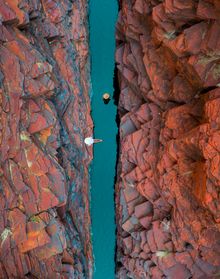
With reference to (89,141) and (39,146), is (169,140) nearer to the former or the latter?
(39,146)

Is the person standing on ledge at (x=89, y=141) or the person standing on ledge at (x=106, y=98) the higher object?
the person standing on ledge at (x=106, y=98)

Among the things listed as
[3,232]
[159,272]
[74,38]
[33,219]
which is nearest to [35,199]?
[33,219]

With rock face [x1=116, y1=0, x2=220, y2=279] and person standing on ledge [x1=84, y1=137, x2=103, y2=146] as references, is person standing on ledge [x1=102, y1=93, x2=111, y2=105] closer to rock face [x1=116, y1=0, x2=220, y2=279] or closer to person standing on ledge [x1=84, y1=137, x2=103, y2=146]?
rock face [x1=116, y1=0, x2=220, y2=279]

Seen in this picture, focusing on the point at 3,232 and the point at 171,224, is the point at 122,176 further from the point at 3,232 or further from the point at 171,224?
the point at 3,232

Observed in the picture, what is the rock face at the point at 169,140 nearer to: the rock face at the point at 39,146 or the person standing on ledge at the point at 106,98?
the person standing on ledge at the point at 106,98

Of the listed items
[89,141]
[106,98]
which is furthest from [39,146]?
[106,98]

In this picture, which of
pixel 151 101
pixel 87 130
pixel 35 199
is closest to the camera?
pixel 35 199
